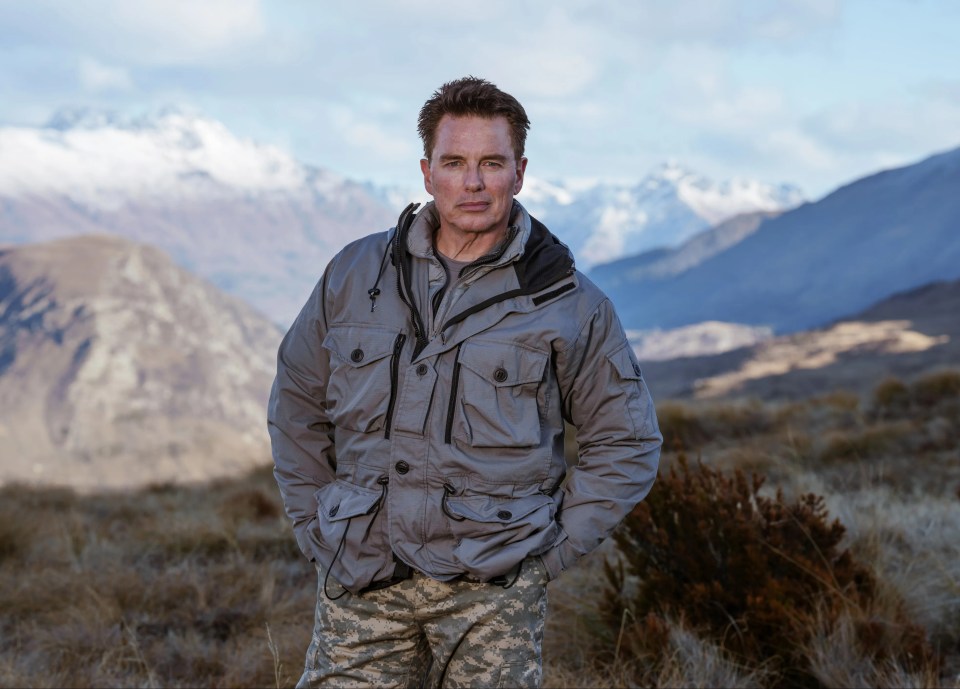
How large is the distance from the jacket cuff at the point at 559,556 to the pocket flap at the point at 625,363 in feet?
1.45

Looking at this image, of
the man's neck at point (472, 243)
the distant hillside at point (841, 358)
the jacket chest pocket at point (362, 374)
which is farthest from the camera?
the distant hillside at point (841, 358)

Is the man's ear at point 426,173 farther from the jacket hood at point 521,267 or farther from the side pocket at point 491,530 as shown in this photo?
the side pocket at point 491,530

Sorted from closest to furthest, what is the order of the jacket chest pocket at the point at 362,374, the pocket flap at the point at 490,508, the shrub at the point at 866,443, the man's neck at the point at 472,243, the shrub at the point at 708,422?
1. the pocket flap at the point at 490,508
2. the jacket chest pocket at the point at 362,374
3. the man's neck at the point at 472,243
4. the shrub at the point at 866,443
5. the shrub at the point at 708,422

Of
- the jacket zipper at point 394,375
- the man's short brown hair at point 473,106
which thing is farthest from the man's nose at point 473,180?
the jacket zipper at point 394,375

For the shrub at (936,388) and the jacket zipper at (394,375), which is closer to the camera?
the jacket zipper at (394,375)

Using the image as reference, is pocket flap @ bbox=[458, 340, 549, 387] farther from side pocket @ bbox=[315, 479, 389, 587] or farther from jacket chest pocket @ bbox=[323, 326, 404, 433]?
side pocket @ bbox=[315, 479, 389, 587]

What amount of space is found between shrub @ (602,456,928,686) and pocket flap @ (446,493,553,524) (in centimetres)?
149

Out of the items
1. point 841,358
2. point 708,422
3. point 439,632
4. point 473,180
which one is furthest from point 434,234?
point 841,358

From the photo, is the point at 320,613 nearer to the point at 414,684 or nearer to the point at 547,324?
the point at 414,684

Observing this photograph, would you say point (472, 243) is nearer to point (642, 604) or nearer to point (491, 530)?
point (491, 530)

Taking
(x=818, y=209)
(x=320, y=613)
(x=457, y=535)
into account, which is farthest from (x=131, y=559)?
(x=818, y=209)

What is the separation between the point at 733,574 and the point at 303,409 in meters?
2.12

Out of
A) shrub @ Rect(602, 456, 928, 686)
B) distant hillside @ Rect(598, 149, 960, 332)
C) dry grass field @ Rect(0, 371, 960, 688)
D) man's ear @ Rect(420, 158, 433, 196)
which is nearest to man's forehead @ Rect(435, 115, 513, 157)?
man's ear @ Rect(420, 158, 433, 196)

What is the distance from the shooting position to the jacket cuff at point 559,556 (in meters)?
2.29
